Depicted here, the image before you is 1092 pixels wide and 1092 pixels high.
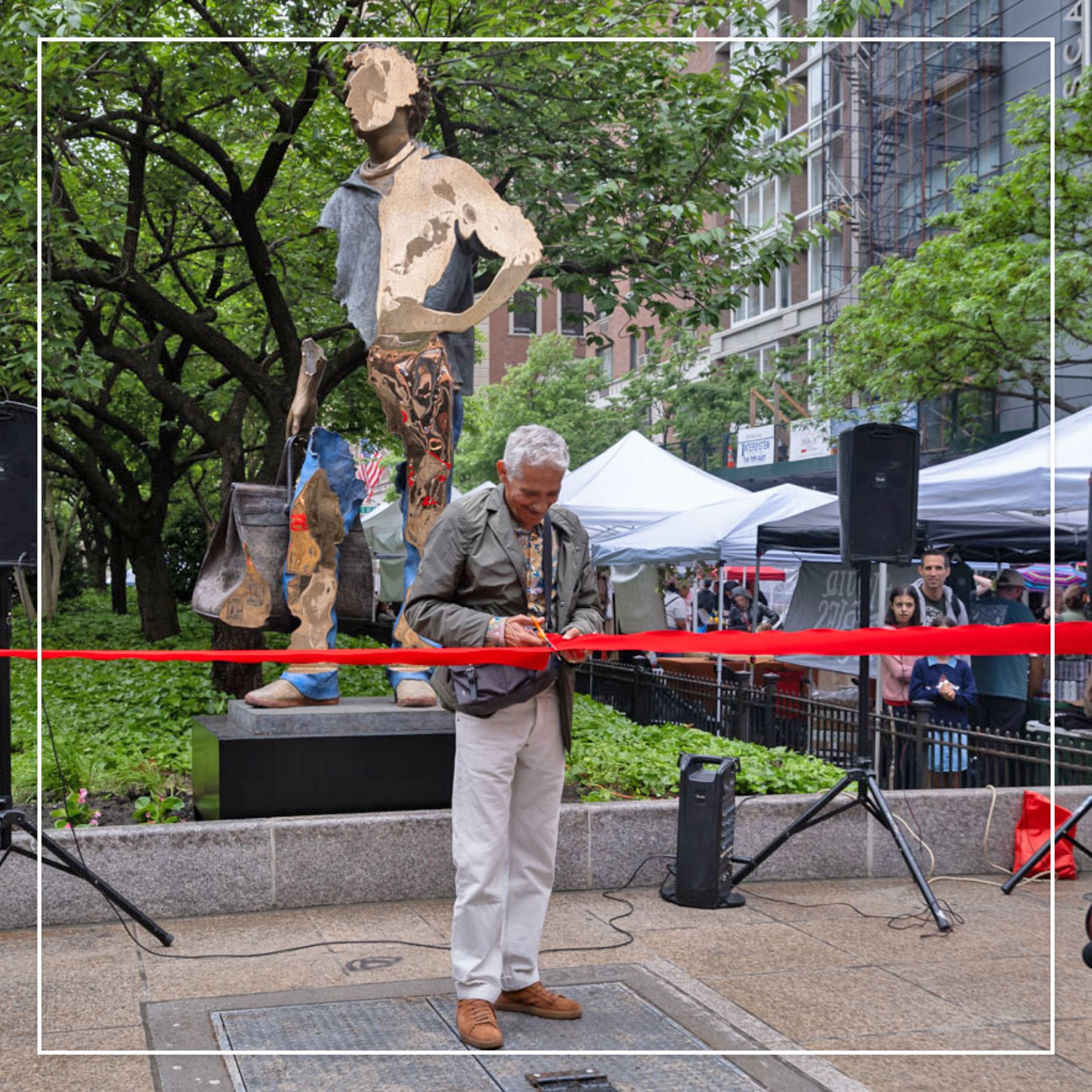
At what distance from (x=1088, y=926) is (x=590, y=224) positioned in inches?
294

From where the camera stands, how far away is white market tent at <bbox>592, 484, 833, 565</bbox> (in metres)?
12.8

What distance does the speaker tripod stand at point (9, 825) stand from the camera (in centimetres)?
546

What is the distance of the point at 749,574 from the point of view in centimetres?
2919

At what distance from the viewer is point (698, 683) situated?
11227 mm

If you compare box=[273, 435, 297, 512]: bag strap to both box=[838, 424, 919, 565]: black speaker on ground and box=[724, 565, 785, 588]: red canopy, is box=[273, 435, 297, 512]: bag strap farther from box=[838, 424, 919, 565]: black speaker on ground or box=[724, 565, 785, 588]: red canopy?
box=[724, 565, 785, 588]: red canopy

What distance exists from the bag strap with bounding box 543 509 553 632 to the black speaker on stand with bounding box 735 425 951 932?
2498mm

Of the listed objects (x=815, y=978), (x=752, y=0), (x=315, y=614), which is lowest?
(x=815, y=978)

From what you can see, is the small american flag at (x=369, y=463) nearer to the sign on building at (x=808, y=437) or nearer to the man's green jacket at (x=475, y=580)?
the sign on building at (x=808, y=437)

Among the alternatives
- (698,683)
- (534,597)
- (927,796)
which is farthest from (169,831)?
(698,683)

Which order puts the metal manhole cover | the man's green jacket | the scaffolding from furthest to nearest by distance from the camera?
1. the scaffolding
2. the man's green jacket
3. the metal manhole cover

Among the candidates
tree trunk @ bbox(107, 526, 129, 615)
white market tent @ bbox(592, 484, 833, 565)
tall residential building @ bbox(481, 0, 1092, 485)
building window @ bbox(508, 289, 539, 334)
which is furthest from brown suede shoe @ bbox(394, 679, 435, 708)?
tree trunk @ bbox(107, 526, 129, 615)

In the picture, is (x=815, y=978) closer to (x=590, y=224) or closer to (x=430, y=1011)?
(x=430, y=1011)

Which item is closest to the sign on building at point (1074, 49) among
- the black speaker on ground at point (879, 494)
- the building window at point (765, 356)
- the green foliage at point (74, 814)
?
the building window at point (765, 356)

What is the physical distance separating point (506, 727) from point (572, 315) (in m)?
6.30
